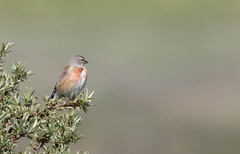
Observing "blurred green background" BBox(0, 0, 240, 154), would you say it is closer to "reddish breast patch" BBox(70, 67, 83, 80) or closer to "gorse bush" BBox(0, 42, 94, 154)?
"reddish breast patch" BBox(70, 67, 83, 80)

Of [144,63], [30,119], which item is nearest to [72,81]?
[30,119]

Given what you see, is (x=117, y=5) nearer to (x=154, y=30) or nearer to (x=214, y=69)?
(x=154, y=30)

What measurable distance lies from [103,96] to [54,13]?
15.6 m

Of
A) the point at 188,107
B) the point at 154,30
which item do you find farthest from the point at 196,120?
the point at 154,30

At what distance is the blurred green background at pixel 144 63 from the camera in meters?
20.7

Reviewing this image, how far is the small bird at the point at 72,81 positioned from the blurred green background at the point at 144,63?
6.78 meters

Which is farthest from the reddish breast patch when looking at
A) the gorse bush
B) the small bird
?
the gorse bush

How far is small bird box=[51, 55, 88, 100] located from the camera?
10.3 m

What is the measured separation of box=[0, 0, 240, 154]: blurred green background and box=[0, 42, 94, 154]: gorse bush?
36.8 feet

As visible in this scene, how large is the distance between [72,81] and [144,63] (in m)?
19.8

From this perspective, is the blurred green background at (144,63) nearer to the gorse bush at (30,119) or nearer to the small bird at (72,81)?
the small bird at (72,81)

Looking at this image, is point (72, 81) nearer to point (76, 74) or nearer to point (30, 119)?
point (76, 74)

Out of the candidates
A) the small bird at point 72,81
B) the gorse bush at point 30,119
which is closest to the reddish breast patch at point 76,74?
the small bird at point 72,81

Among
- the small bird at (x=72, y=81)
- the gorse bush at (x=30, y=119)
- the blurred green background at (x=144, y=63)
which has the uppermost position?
the blurred green background at (x=144, y=63)
